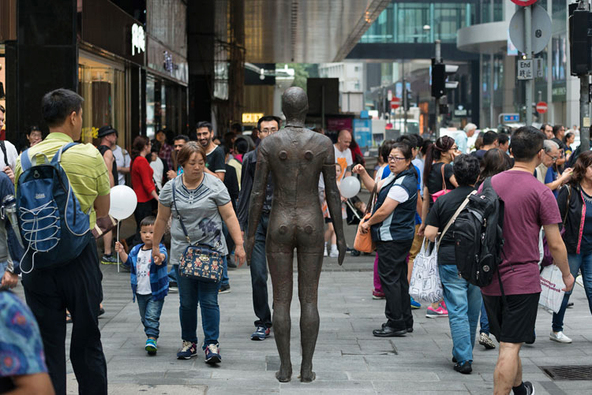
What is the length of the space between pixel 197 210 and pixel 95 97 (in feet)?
27.0

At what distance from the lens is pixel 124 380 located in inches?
250

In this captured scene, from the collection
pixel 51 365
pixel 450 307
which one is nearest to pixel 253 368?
pixel 450 307

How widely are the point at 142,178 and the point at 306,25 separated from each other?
18333 millimetres

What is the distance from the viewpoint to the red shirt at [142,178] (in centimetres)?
1255

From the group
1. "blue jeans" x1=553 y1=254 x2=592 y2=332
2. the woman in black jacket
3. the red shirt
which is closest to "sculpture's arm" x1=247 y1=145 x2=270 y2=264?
the woman in black jacket

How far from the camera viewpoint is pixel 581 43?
38.1 feet

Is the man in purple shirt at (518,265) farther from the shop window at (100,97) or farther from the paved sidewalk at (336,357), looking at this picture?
the shop window at (100,97)

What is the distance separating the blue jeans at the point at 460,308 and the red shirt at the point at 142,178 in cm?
645

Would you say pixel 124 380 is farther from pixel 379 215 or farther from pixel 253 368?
pixel 379 215

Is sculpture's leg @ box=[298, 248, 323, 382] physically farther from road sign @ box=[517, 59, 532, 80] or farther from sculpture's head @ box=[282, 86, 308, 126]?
road sign @ box=[517, 59, 532, 80]

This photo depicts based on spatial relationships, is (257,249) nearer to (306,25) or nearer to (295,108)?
(295,108)

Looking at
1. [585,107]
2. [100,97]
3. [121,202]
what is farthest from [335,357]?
[100,97]

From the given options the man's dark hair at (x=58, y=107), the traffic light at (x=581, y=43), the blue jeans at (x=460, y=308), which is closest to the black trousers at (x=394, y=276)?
the blue jeans at (x=460, y=308)

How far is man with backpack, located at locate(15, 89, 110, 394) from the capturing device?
4.72 meters
